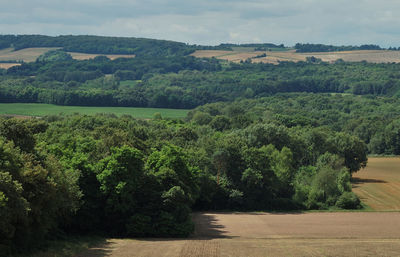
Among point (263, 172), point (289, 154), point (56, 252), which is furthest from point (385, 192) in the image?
point (56, 252)

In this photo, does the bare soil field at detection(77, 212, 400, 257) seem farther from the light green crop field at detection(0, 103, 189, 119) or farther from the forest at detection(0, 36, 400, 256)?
the light green crop field at detection(0, 103, 189, 119)

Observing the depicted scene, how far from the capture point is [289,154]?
325ft

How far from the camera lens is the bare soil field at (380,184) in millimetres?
90875

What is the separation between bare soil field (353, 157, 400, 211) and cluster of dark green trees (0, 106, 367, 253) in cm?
407

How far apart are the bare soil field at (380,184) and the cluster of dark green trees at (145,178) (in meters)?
4.07

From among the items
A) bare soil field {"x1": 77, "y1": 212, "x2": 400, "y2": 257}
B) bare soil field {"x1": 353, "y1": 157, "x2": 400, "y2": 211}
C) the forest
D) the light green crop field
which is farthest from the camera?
the light green crop field

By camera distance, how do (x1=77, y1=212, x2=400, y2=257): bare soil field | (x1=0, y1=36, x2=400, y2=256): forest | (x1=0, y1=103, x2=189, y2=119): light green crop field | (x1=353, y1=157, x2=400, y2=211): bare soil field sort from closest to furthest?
(x1=0, y1=36, x2=400, y2=256): forest < (x1=77, y1=212, x2=400, y2=257): bare soil field < (x1=353, y1=157, x2=400, y2=211): bare soil field < (x1=0, y1=103, x2=189, y2=119): light green crop field

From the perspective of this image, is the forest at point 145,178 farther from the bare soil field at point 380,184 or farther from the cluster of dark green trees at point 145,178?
the bare soil field at point 380,184

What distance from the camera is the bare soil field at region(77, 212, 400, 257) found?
53.4 m

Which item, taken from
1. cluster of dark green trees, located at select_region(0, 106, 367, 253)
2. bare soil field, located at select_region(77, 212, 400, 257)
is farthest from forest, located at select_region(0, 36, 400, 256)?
bare soil field, located at select_region(77, 212, 400, 257)

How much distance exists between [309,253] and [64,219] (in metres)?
21.9

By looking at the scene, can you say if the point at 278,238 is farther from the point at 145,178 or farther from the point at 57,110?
the point at 57,110

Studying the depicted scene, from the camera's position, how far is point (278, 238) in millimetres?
63250

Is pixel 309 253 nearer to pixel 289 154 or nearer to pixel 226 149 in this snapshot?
pixel 226 149
